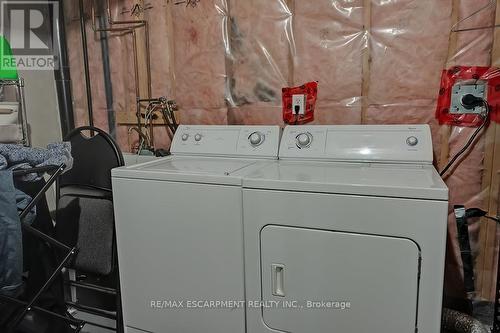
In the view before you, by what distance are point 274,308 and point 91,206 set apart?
1.07 m

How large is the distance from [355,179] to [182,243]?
760 mm

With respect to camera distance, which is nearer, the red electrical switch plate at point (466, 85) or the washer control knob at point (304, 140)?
the red electrical switch plate at point (466, 85)

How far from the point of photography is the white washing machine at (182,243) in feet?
4.63

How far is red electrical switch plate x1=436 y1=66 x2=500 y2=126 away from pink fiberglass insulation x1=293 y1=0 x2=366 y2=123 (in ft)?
1.27

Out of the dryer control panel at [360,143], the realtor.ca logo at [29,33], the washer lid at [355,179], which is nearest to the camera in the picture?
the washer lid at [355,179]

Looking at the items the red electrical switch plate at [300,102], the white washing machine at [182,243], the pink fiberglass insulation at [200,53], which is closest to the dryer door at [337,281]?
the white washing machine at [182,243]

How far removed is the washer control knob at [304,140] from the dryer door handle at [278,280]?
641 millimetres

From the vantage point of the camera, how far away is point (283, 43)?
1.97m

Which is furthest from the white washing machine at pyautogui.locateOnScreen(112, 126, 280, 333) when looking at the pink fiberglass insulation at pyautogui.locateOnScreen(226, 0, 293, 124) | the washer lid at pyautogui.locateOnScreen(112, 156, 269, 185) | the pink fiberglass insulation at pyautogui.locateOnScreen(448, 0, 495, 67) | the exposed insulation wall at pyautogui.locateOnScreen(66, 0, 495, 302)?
the pink fiberglass insulation at pyautogui.locateOnScreen(448, 0, 495, 67)

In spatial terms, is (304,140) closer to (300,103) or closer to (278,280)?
(300,103)

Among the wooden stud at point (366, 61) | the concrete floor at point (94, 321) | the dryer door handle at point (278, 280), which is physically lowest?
the concrete floor at point (94, 321)

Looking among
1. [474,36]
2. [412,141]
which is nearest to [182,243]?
[412,141]

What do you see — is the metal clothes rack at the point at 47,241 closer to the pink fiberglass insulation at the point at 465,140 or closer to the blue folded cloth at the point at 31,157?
the blue folded cloth at the point at 31,157

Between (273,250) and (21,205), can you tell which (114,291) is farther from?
(273,250)
